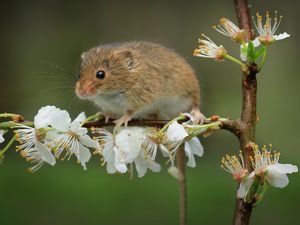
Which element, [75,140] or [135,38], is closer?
[75,140]

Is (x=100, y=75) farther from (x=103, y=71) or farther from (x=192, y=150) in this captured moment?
(x=192, y=150)

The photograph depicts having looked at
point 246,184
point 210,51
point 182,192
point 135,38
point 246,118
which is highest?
point 210,51

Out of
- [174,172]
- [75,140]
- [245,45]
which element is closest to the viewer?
[245,45]

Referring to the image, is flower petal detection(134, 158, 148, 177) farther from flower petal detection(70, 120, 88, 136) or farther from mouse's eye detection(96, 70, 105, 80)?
mouse's eye detection(96, 70, 105, 80)

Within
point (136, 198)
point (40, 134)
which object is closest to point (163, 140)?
point (40, 134)

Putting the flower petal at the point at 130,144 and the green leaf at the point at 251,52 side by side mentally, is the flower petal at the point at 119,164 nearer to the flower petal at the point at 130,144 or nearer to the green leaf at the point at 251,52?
the flower petal at the point at 130,144

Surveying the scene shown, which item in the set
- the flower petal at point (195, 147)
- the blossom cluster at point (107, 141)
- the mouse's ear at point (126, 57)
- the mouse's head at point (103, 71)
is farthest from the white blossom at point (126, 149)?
the mouse's ear at point (126, 57)

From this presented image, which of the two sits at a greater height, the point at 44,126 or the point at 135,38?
the point at 44,126

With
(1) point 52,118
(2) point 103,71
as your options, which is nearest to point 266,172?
(1) point 52,118
